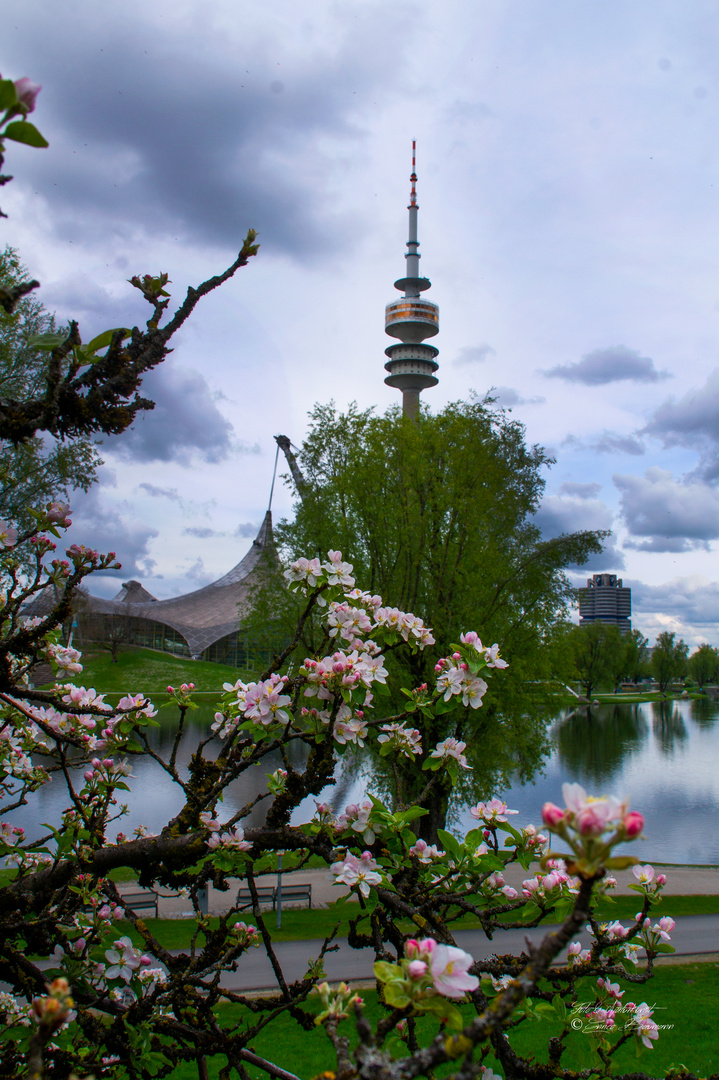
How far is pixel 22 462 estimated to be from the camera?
1412 centimetres

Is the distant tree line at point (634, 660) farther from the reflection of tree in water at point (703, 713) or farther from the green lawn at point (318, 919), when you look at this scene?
the green lawn at point (318, 919)

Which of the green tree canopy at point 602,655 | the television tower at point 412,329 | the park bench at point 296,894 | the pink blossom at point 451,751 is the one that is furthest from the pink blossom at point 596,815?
the green tree canopy at point 602,655

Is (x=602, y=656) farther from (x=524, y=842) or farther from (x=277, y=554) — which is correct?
(x=524, y=842)

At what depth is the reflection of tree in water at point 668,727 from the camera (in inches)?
1718

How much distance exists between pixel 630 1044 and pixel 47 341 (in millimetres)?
9071

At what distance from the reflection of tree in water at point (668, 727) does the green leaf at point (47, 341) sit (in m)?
43.5

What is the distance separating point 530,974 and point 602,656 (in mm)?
75591

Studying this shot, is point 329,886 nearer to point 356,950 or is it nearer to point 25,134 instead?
point 356,950

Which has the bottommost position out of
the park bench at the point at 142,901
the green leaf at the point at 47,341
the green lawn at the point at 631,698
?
the green lawn at the point at 631,698

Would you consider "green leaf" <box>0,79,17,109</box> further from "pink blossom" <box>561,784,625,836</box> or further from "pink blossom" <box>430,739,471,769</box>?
"pink blossom" <box>430,739,471,769</box>

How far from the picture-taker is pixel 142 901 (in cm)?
1348

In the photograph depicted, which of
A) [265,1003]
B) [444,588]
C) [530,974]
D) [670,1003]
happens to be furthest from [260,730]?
[444,588]

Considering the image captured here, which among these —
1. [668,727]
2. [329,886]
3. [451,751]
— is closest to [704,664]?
[668,727]

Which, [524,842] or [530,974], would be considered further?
[524,842]
